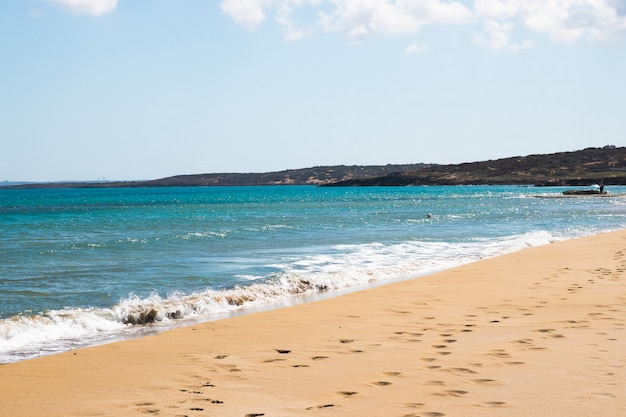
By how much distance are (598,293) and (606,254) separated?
840cm

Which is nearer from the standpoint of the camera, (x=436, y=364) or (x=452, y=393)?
(x=452, y=393)

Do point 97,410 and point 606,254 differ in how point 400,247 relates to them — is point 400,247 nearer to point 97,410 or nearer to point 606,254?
point 606,254

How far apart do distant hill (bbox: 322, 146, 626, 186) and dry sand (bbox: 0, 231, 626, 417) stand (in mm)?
123515

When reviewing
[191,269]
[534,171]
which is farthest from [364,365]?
[534,171]

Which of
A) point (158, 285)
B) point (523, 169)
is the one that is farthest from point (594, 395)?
point (523, 169)

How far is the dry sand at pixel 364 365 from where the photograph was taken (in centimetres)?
587

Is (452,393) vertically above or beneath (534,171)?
beneath

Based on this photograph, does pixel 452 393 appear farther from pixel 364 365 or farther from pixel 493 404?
pixel 364 365

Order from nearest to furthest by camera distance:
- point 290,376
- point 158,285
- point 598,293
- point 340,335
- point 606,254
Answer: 1. point 290,376
2. point 340,335
3. point 598,293
4. point 158,285
5. point 606,254

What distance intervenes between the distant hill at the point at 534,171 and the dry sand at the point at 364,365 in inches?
4863

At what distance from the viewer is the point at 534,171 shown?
547 feet

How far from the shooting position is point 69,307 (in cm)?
1261

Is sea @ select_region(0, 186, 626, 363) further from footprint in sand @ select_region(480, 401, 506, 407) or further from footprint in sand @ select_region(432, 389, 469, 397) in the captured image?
footprint in sand @ select_region(480, 401, 506, 407)

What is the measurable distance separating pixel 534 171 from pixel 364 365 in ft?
555
